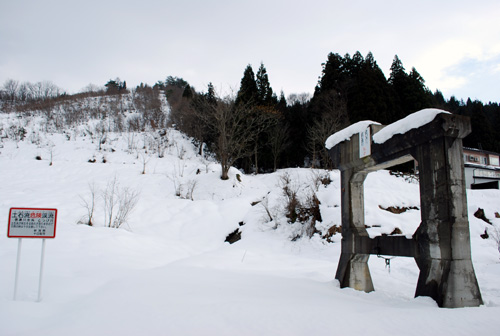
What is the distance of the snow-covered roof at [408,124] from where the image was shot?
462 centimetres

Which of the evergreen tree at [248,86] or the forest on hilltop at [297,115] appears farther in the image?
the evergreen tree at [248,86]

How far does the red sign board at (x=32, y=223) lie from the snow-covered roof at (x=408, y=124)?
607 centimetres

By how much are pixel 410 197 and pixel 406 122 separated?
36.9ft

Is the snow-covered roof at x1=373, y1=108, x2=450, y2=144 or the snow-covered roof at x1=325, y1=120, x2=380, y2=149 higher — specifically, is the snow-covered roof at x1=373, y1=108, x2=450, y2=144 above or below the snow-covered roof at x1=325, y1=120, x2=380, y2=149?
below

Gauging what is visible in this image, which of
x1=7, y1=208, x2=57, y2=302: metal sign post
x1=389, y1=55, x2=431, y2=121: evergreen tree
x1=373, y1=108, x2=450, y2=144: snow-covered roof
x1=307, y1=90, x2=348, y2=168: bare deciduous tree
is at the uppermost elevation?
x1=389, y1=55, x2=431, y2=121: evergreen tree

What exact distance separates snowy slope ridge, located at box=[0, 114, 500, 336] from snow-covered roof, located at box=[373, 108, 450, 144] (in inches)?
108

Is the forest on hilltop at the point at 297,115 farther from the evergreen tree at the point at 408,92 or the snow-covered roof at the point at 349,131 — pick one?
the snow-covered roof at the point at 349,131

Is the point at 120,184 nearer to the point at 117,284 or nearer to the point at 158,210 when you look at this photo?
the point at 158,210

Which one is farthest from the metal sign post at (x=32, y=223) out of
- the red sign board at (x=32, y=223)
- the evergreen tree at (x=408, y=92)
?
the evergreen tree at (x=408, y=92)

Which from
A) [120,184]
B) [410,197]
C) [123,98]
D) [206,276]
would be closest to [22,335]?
[206,276]

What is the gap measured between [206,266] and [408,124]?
6.41 m

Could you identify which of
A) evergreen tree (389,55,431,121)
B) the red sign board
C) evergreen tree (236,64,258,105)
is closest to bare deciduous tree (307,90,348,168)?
evergreen tree (389,55,431,121)

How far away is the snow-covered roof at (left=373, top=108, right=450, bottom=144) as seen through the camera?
4625mm

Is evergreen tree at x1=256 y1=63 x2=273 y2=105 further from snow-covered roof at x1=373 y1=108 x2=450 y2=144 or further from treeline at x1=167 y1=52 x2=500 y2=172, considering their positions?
snow-covered roof at x1=373 y1=108 x2=450 y2=144
